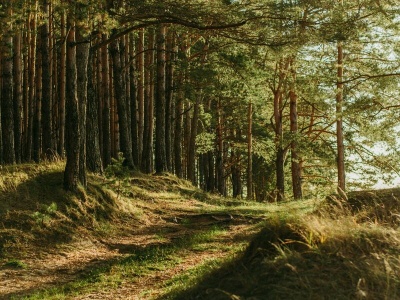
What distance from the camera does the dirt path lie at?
792 centimetres

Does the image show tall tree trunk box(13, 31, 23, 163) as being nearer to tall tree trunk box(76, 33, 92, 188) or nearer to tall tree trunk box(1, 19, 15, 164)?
tall tree trunk box(1, 19, 15, 164)

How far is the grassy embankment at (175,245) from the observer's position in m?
5.14

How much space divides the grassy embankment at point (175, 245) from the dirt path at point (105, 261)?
2cm

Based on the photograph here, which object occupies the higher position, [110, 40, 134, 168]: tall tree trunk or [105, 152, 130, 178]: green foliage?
[110, 40, 134, 168]: tall tree trunk

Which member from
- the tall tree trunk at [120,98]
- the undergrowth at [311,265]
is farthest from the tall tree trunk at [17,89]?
the undergrowth at [311,265]

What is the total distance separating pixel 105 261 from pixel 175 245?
1.55 metres

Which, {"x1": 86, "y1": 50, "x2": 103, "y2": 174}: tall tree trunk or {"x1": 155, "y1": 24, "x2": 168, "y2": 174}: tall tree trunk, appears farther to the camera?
{"x1": 155, "y1": 24, "x2": 168, "y2": 174}: tall tree trunk

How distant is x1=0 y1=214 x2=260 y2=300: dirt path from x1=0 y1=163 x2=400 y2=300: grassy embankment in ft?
0.07

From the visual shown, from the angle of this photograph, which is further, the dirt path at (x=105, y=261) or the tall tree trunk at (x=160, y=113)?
the tall tree trunk at (x=160, y=113)

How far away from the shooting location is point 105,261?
32.6 ft

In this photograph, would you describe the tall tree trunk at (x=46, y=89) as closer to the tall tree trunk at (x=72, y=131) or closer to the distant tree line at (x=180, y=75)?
the distant tree line at (x=180, y=75)

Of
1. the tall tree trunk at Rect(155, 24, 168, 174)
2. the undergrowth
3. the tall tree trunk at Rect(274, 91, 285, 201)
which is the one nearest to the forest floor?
the undergrowth

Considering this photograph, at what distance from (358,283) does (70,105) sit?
9.23 metres

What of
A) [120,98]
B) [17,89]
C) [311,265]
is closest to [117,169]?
[120,98]
